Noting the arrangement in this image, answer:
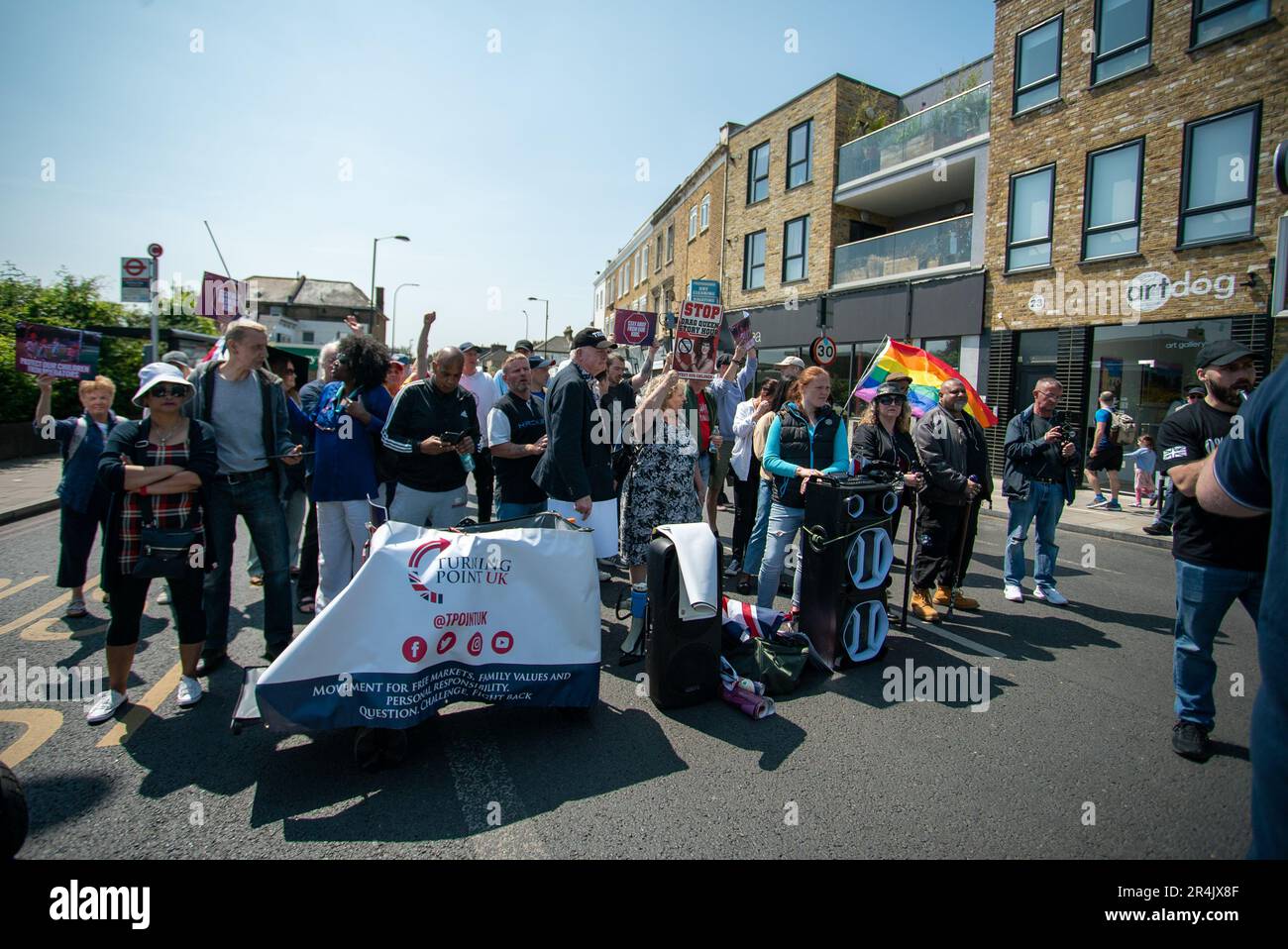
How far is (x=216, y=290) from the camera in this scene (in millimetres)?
10305

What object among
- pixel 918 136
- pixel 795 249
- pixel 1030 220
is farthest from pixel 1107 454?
pixel 795 249

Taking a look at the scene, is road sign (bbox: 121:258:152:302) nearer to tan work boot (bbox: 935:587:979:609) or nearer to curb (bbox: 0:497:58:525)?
curb (bbox: 0:497:58:525)

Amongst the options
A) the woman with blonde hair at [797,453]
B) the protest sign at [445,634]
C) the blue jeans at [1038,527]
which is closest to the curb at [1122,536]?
the blue jeans at [1038,527]

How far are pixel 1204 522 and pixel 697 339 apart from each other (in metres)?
3.41

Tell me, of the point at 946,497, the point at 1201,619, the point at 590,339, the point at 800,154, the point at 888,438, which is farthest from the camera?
the point at 800,154

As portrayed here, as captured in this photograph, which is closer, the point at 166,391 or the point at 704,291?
the point at 166,391

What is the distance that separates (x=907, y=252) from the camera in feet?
58.9

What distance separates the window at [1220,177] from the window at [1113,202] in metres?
0.80

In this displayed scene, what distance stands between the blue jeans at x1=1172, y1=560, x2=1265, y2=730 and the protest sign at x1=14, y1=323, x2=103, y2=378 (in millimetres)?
12306

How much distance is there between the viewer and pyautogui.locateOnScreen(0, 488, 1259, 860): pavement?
2.67 meters

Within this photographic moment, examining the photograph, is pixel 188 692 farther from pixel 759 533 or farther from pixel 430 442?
pixel 759 533
